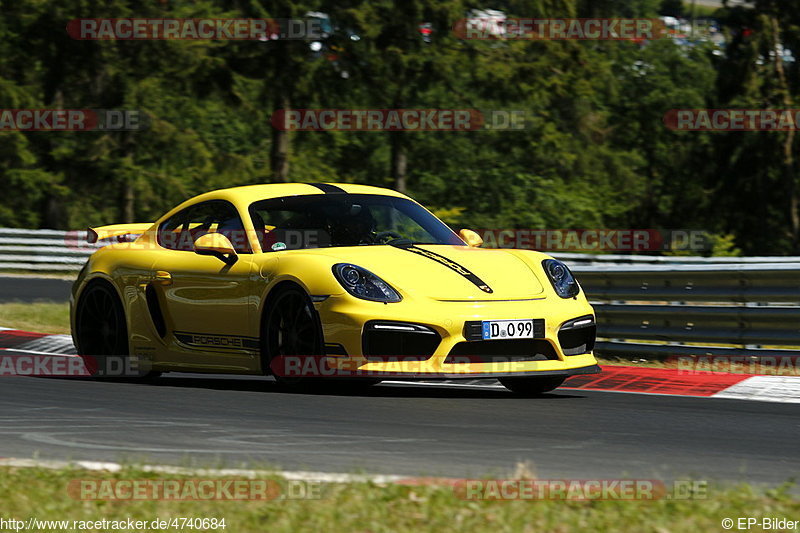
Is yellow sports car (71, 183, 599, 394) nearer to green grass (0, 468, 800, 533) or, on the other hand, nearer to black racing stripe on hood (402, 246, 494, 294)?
black racing stripe on hood (402, 246, 494, 294)

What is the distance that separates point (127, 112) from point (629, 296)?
25.4m

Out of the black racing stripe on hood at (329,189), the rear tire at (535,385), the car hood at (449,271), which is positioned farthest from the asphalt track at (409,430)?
the black racing stripe on hood at (329,189)

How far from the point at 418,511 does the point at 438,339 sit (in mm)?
2884

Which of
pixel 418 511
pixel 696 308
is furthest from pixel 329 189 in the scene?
pixel 418 511

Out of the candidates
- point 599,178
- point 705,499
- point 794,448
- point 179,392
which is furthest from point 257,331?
point 599,178

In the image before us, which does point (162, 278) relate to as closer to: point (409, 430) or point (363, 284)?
point (363, 284)

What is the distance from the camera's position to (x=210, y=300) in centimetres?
849

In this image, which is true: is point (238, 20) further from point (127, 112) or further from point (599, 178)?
point (599, 178)

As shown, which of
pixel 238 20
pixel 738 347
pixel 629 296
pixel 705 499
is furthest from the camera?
pixel 238 20

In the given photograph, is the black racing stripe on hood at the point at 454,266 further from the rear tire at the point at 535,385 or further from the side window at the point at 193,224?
the side window at the point at 193,224

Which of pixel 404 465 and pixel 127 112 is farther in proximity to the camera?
pixel 127 112

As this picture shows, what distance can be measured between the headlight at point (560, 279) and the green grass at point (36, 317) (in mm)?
6662

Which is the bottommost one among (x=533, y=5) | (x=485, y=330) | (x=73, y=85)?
(x=485, y=330)

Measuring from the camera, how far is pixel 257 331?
8.09m
